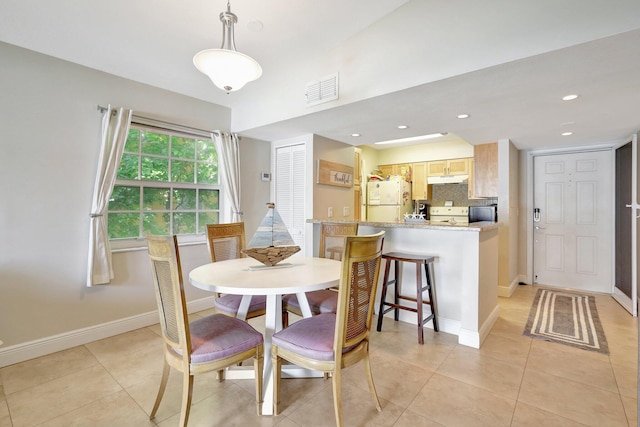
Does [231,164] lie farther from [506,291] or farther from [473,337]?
[506,291]

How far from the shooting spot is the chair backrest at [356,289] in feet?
4.79

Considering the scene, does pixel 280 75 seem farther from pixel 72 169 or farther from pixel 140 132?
pixel 72 169

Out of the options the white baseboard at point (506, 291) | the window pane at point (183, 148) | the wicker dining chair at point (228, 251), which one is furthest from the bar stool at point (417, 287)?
the window pane at point (183, 148)

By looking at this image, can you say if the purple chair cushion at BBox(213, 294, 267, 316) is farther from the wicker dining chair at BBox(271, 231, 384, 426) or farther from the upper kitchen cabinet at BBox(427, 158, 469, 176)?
the upper kitchen cabinet at BBox(427, 158, 469, 176)

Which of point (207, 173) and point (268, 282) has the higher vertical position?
point (207, 173)

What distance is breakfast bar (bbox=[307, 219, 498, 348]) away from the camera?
2.56 metres

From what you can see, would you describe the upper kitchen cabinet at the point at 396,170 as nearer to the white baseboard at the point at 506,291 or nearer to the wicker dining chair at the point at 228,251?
the white baseboard at the point at 506,291

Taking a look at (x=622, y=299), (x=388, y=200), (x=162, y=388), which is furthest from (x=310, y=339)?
(x=622, y=299)

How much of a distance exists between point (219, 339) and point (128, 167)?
2255mm

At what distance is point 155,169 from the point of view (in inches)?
124

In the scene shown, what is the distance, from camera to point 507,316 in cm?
329

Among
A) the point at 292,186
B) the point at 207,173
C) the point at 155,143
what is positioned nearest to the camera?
the point at 155,143

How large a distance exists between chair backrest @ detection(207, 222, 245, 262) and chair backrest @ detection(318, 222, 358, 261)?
742 millimetres

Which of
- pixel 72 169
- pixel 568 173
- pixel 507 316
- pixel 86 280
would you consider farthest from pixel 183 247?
pixel 568 173
